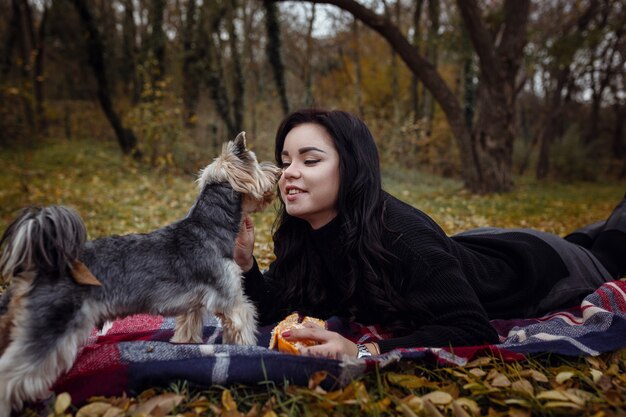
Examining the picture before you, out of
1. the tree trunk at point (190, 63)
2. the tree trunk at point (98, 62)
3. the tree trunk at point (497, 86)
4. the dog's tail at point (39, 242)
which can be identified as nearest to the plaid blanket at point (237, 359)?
the dog's tail at point (39, 242)

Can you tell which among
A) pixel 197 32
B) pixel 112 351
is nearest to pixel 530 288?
pixel 112 351

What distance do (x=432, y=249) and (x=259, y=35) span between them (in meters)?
24.0

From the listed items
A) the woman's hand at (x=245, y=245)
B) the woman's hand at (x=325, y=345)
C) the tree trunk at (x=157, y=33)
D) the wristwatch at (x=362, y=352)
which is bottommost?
the wristwatch at (x=362, y=352)

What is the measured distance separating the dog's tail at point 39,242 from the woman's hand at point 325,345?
1287 mm

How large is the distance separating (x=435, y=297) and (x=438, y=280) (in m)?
0.11

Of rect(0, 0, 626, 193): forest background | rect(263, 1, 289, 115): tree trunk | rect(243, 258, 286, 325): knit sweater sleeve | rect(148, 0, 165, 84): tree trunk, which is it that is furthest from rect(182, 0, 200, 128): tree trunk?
rect(243, 258, 286, 325): knit sweater sleeve

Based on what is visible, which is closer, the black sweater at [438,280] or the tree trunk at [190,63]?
the black sweater at [438,280]

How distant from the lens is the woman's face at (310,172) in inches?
115

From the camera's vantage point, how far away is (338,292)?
11.4 feet

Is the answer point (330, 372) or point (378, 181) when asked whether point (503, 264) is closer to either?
point (378, 181)

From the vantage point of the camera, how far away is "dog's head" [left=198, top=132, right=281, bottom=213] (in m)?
2.93

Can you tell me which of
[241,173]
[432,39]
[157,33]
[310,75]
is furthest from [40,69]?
[241,173]

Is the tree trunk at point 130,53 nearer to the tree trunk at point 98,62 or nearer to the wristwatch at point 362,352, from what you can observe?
the tree trunk at point 98,62

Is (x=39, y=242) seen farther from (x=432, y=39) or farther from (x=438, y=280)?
(x=432, y=39)
